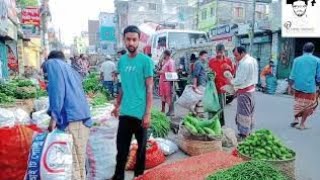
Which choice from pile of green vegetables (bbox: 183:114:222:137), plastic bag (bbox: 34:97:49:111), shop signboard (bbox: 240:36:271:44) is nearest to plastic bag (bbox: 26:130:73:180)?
pile of green vegetables (bbox: 183:114:222:137)

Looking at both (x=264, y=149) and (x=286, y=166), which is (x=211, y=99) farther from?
(x=286, y=166)

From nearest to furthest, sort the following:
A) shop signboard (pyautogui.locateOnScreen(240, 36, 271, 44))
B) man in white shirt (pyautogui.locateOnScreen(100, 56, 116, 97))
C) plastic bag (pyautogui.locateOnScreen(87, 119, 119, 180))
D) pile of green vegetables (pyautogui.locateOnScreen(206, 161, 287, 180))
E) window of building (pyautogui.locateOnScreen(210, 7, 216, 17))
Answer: pile of green vegetables (pyautogui.locateOnScreen(206, 161, 287, 180))
plastic bag (pyautogui.locateOnScreen(87, 119, 119, 180))
man in white shirt (pyautogui.locateOnScreen(100, 56, 116, 97))
shop signboard (pyautogui.locateOnScreen(240, 36, 271, 44))
window of building (pyautogui.locateOnScreen(210, 7, 216, 17))

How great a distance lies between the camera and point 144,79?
14.1 ft

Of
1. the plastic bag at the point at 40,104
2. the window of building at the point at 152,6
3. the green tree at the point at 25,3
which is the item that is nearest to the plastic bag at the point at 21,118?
the plastic bag at the point at 40,104

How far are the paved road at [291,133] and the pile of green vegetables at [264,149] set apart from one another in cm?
79

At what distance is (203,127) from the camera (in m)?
6.30

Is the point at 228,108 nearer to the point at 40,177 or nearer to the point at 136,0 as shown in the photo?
the point at 40,177

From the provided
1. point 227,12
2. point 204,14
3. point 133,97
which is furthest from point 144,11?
point 133,97

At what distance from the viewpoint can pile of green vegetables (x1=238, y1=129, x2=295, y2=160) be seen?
15.3ft

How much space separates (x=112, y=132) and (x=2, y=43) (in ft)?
45.9

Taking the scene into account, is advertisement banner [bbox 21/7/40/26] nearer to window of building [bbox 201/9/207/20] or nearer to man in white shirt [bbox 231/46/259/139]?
man in white shirt [bbox 231/46/259/139]

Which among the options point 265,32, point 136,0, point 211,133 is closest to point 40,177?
point 211,133

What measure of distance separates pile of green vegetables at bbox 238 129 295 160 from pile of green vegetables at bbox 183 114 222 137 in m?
1.21

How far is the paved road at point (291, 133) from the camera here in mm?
5738
